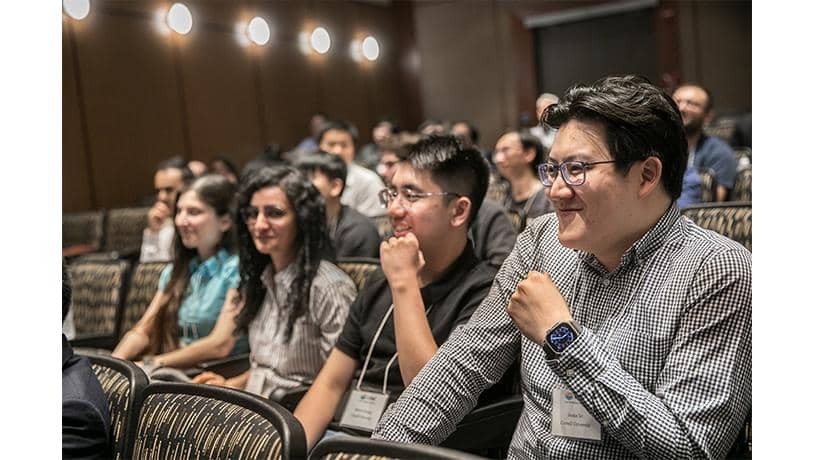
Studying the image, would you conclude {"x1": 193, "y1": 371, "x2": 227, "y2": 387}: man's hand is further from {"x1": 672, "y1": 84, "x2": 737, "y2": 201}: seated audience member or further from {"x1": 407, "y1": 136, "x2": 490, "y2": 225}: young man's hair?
{"x1": 672, "y1": 84, "x2": 737, "y2": 201}: seated audience member

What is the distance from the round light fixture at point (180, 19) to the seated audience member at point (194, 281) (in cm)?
582

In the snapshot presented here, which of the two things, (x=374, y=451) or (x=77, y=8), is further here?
(x=77, y=8)

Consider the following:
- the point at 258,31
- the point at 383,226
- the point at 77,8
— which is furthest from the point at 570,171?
the point at 258,31

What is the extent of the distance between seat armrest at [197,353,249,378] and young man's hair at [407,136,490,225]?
104 centimetres

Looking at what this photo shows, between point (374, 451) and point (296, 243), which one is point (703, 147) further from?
point (374, 451)

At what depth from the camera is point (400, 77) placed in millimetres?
12148

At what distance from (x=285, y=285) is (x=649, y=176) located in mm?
1477

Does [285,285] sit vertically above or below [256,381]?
above

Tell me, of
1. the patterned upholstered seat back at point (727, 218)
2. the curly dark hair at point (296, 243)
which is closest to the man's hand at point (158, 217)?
the curly dark hair at point (296, 243)

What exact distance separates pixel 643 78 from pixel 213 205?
85.7 inches

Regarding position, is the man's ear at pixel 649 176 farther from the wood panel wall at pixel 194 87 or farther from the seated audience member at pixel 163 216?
the wood panel wall at pixel 194 87

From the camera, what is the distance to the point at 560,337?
52.7 inches

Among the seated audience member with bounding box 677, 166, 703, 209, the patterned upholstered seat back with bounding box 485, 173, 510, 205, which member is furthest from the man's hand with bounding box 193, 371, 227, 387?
the patterned upholstered seat back with bounding box 485, 173, 510, 205

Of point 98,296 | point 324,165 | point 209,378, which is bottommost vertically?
point 209,378
